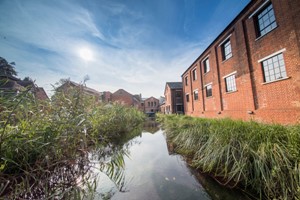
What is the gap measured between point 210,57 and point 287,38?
668 centimetres

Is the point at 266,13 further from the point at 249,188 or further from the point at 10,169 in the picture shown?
the point at 10,169

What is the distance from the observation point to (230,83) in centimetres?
1038

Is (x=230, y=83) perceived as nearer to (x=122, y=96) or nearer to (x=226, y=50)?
(x=226, y=50)

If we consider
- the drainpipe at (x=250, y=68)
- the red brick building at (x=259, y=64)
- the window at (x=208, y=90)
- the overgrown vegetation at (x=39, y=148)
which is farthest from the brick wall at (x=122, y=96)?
the overgrown vegetation at (x=39, y=148)

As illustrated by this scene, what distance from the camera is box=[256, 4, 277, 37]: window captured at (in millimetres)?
7039

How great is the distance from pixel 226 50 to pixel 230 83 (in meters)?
3.01

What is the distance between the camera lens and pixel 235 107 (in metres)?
9.56

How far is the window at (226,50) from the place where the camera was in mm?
10471

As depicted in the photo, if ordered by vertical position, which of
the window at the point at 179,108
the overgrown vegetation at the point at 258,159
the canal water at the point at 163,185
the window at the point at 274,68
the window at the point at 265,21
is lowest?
the canal water at the point at 163,185

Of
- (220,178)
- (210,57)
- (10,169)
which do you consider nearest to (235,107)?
(210,57)

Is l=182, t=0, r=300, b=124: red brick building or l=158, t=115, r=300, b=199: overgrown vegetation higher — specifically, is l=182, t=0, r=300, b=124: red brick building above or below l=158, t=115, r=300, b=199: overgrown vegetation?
above

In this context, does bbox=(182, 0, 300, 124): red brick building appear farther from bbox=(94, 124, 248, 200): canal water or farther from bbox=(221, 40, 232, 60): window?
bbox=(94, 124, 248, 200): canal water

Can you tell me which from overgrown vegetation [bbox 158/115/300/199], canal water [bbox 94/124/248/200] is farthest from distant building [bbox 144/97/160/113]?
overgrown vegetation [bbox 158/115/300/199]

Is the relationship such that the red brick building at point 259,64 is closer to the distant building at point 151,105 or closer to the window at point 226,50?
the window at point 226,50
